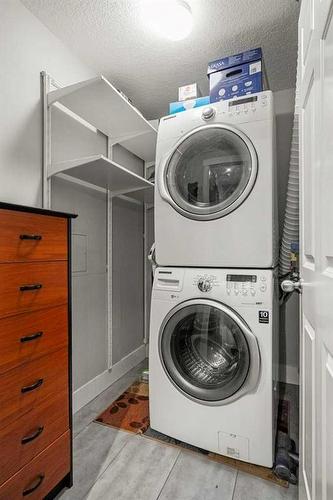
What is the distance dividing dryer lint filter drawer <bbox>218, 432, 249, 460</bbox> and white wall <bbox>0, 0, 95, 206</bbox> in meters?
1.66

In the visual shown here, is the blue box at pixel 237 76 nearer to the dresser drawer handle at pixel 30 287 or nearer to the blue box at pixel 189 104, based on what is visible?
the blue box at pixel 189 104

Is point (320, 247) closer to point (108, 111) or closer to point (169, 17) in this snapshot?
point (169, 17)

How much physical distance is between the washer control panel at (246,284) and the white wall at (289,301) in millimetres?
964

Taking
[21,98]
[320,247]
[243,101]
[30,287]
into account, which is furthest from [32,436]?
[243,101]

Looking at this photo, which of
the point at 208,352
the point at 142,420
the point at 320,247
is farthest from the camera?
the point at 142,420

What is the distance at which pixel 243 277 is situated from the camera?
1.46 meters

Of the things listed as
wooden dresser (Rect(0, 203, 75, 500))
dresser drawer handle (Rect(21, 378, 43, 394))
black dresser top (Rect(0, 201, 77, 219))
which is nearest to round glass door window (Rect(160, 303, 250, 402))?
wooden dresser (Rect(0, 203, 75, 500))

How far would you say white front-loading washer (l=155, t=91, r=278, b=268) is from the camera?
4.75 ft

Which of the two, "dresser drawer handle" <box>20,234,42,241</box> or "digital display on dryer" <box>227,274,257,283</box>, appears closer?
"dresser drawer handle" <box>20,234,42,241</box>

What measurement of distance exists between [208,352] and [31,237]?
112cm

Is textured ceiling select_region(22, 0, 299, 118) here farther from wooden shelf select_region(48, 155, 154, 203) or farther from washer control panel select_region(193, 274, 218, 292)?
washer control panel select_region(193, 274, 218, 292)

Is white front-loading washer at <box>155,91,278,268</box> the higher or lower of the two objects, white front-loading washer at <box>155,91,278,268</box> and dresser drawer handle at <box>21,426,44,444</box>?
the higher

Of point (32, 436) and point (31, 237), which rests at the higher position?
point (31, 237)

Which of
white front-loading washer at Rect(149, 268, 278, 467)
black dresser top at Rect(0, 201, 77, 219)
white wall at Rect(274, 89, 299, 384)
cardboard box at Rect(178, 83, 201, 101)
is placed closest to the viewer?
black dresser top at Rect(0, 201, 77, 219)
